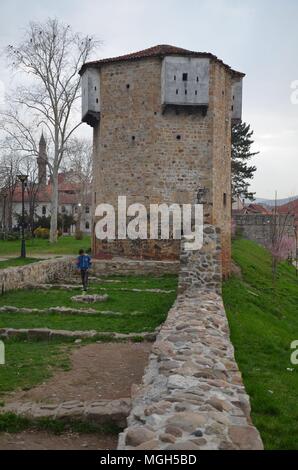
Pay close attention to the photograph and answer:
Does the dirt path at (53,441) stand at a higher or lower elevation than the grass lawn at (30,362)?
lower

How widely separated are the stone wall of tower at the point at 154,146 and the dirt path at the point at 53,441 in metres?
15.6

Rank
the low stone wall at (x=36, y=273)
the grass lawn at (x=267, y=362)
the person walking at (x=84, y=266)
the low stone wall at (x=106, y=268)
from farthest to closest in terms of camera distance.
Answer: the low stone wall at (x=106, y=268)
the person walking at (x=84, y=266)
the low stone wall at (x=36, y=273)
the grass lawn at (x=267, y=362)

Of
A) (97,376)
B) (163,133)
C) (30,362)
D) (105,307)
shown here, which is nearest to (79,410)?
(97,376)

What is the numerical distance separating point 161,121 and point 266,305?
8.98m

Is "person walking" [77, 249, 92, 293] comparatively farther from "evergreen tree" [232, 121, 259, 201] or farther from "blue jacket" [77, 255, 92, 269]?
"evergreen tree" [232, 121, 259, 201]

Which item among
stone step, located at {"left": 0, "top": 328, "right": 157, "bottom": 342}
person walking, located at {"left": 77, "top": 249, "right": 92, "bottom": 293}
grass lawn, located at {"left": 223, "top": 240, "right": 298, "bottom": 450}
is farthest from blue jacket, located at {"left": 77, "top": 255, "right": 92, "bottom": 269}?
stone step, located at {"left": 0, "top": 328, "right": 157, "bottom": 342}

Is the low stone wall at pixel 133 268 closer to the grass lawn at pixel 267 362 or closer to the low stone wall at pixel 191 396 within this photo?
the grass lawn at pixel 267 362

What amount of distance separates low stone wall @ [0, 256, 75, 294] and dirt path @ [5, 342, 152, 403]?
606 cm

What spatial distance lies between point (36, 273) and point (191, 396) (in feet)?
39.5

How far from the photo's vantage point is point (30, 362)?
719 centimetres

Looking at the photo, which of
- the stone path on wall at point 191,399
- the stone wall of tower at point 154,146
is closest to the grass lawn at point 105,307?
the stone path on wall at point 191,399

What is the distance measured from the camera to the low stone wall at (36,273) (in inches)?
536

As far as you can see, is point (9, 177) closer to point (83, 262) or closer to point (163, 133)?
point (163, 133)
